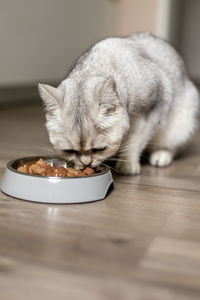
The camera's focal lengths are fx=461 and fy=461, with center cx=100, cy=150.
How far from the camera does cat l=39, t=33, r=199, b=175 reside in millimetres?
1846

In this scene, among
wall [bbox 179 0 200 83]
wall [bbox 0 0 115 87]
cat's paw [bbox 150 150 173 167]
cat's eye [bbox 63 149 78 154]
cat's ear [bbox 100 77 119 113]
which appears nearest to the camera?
cat's ear [bbox 100 77 119 113]

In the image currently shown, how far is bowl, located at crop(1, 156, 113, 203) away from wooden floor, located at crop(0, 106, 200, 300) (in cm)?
3

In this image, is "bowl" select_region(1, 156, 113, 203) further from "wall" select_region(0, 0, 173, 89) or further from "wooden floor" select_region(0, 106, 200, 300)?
"wall" select_region(0, 0, 173, 89)

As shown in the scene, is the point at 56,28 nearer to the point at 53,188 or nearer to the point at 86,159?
the point at 86,159

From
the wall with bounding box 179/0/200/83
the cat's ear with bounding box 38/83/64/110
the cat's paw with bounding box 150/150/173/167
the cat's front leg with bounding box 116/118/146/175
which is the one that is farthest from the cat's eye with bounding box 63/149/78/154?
the wall with bounding box 179/0/200/83

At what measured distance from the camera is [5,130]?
331 centimetres

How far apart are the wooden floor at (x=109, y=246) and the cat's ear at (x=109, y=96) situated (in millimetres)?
350

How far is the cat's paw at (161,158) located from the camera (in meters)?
2.48

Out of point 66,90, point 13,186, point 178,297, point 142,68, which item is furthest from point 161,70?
point 178,297

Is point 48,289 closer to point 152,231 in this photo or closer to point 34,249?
point 34,249

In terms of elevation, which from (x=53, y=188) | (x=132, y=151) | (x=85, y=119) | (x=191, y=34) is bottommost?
(x=191, y=34)

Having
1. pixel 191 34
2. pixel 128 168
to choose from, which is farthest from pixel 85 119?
pixel 191 34

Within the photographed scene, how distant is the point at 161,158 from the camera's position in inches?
98.3

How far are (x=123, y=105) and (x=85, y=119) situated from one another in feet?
0.78
